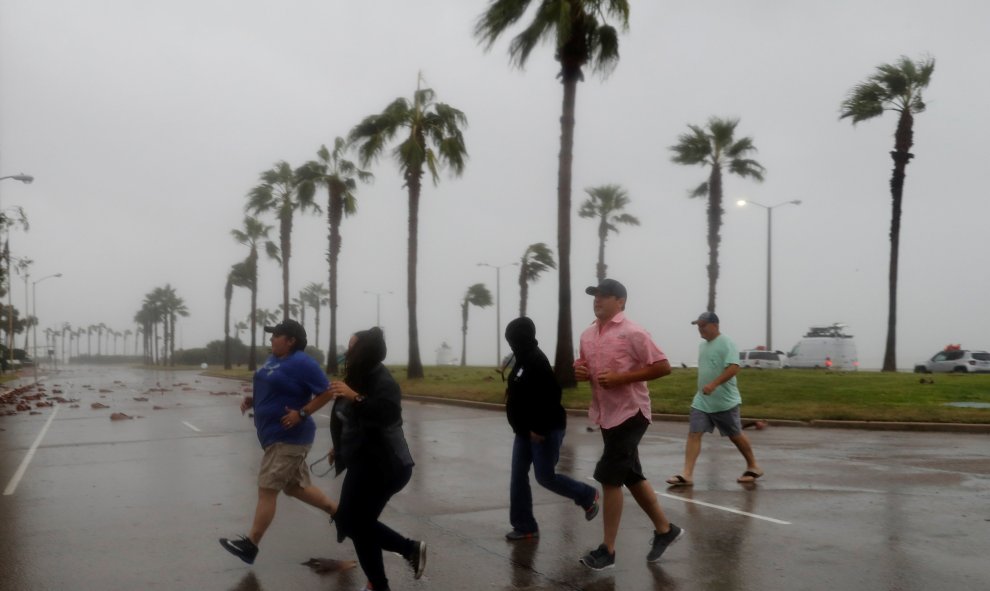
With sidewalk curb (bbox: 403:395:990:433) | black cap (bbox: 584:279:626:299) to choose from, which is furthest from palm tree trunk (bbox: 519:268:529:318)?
black cap (bbox: 584:279:626:299)

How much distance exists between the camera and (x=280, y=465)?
639cm

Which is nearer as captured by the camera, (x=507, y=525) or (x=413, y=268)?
(x=507, y=525)

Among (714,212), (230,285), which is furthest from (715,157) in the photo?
(230,285)

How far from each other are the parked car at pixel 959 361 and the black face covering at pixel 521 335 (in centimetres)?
4016

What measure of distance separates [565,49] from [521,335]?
19.4 m

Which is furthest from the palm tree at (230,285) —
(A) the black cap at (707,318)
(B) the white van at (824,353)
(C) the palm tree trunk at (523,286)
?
(A) the black cap at (707,318)

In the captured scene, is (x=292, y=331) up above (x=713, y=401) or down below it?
above

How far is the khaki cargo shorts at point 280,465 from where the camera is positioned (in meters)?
6.37

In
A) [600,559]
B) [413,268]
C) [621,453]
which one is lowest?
[600,559]

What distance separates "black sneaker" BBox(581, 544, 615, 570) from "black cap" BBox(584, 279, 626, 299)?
1690 millimetres

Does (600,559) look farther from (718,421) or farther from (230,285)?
(230,285)

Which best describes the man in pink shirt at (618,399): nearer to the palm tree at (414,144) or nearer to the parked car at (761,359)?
the palm tree at (414,144)

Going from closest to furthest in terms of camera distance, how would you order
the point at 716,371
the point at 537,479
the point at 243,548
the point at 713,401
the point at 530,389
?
the point at 243,548
the point at 530,389
the point at 537,479
the point at 716,371
the point at 713,401

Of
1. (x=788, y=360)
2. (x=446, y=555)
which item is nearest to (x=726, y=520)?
(x=446, y=555)
